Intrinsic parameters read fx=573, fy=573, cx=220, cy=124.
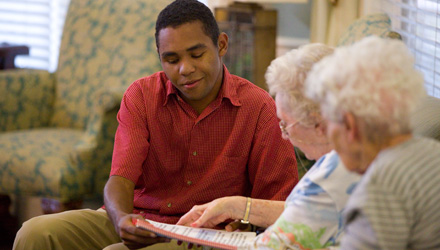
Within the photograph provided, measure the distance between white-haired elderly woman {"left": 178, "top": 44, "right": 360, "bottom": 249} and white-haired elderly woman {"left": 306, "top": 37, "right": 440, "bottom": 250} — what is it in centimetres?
20

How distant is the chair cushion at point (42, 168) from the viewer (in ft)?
8.51

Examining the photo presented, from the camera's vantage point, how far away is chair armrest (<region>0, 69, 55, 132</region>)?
9.82 feet

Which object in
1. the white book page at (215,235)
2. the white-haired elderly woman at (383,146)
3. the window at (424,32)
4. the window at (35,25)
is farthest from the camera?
the window at (35,25)

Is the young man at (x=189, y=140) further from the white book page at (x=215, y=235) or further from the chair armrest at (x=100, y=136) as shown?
the chair armrest at (x=100, y=136)

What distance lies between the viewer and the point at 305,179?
3.94 feet

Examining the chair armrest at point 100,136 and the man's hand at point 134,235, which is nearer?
the man's hand at point 134,235

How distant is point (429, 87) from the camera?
2.41m

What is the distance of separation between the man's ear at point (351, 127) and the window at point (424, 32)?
58.5 inches

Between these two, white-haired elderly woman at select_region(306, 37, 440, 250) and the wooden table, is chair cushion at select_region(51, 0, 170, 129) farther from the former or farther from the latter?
white-haired elderly woman at select_region(306, 37, 440, 250)

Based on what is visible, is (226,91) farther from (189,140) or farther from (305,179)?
(305,179)

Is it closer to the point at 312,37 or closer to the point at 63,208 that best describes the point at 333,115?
the point at 63,208

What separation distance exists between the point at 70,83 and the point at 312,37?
5.32 ft

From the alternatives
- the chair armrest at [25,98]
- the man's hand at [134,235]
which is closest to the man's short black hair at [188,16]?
the man's hand at [134,235]

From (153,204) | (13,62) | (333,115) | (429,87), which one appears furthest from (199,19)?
(13,62)
